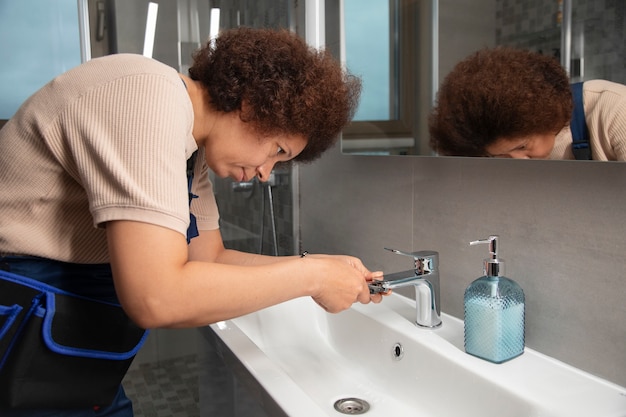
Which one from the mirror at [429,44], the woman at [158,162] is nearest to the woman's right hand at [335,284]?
the woman at [158,162]

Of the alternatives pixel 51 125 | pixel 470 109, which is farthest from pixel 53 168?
pixel 470 109

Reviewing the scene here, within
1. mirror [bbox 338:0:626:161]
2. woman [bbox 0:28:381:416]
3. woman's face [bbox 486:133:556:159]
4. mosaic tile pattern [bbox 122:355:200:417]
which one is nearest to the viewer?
woman [bbox 0:28:381:416]

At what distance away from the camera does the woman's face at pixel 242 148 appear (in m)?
0.96

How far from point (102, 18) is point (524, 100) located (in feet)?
4.24

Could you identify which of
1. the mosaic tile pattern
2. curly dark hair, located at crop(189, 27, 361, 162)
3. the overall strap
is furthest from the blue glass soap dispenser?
the mosaic tile pattern

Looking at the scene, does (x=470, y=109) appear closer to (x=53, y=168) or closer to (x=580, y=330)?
(x=580, y=330)

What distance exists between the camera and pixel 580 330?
1.00m

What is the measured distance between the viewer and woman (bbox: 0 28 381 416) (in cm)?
71

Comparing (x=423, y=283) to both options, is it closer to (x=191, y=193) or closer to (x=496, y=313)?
(x=496, y=313)

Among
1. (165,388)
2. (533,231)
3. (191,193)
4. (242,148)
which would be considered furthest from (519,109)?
(165,388)

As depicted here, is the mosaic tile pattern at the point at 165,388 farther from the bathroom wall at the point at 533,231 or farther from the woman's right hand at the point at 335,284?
the woman's right hand at the point at 335,284

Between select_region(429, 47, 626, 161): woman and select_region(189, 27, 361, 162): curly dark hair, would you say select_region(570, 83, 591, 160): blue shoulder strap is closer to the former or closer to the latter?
select_region(429, 47, 626, 161): woman

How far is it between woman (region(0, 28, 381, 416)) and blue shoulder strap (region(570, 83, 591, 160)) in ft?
1.26

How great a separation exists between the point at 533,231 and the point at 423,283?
0.26m
